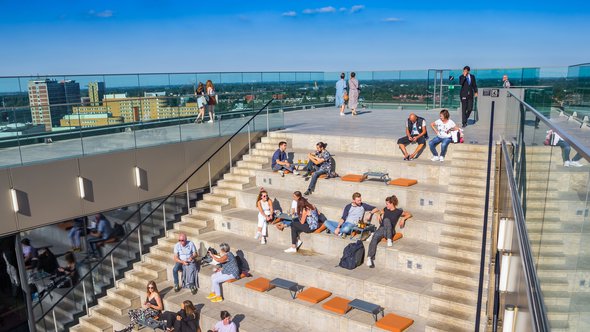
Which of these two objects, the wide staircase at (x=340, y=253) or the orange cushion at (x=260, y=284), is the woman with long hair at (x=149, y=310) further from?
the orange cushion at (x=260, y=284)

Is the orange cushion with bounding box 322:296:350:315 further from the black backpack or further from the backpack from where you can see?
the backpack

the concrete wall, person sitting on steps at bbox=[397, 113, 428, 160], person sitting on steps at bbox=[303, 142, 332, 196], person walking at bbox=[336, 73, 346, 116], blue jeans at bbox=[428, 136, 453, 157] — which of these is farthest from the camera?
person walking at bbox=[336, 73, 346, 116]

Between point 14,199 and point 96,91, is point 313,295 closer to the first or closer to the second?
point 14,199

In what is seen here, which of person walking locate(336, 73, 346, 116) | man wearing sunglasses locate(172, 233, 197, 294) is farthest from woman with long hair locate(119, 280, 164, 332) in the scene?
person walking locate(336, 73, 346, 116)

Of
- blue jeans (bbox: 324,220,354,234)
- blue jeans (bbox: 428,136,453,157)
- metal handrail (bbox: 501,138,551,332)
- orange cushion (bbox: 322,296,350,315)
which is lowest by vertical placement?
orange cushion (bbox: 322,296,350,315)

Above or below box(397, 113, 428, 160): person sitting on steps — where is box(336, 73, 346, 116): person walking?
above

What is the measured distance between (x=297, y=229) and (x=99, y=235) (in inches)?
206

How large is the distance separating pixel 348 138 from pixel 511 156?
6.69 meters

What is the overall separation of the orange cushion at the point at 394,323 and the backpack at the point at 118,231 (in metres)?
7.50

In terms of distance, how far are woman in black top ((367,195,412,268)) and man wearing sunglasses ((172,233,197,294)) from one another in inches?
158

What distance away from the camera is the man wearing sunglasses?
426 inches

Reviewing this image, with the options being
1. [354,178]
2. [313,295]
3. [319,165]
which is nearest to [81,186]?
[319,165]

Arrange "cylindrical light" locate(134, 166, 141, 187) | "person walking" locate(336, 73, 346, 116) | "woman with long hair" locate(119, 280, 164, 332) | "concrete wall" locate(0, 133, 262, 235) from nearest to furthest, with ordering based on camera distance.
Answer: "woman with long hair" locate(119, 280, 164, 332) < "concrete wall" locate(0, 133, 262, 235) < "cylindrical light" locate(134, 166, 141, 187) < "person walking" locate(336, 73, 346, 116)

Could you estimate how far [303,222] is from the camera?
35.1 feet
